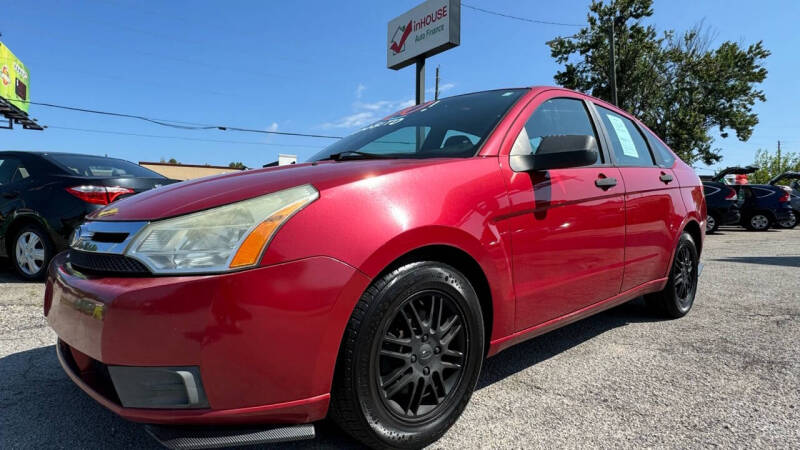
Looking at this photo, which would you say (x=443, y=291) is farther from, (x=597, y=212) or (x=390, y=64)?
(x=390, y=64)

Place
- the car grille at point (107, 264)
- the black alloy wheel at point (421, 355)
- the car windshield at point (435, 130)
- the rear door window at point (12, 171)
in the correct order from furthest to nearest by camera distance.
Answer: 1. the rear door window at point (12, 171)
2. the car windshield at point (435, 130)
3. the black alloy wheel at point (421, 355)
4. the car grille at point (107, 264)

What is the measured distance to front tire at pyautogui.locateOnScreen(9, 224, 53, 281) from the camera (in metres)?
4.42

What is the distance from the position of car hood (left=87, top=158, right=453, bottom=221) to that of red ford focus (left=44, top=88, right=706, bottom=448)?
0.01m

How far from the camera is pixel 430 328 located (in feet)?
5.63

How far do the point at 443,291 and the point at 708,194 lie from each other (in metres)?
13.8

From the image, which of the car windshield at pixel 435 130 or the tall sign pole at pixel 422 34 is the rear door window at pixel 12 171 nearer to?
the car windshield at pixel 435 130

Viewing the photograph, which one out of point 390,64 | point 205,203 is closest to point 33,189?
point 205,203

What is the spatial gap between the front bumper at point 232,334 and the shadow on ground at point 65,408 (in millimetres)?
404

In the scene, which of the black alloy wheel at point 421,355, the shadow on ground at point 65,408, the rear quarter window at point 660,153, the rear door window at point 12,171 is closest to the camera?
the black alloy wheel at point 421,355

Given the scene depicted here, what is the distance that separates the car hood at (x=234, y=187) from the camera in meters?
1.50

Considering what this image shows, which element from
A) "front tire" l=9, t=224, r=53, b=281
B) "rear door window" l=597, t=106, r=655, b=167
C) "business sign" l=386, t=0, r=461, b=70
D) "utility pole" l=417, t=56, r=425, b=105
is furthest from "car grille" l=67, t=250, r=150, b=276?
"business sign" l=386, t=0, r=461, b=70

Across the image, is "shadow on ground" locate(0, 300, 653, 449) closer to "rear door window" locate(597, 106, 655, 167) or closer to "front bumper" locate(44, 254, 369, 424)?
"front bumper" locate(44, 254, 369, 424)

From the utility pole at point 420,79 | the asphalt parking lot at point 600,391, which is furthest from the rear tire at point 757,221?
the asphalt parking lot at point 600,391

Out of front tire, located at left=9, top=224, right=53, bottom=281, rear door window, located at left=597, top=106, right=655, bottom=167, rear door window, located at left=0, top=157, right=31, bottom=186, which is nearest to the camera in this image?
rear door window, located at left=597, top=106, right=655, bottom=167
